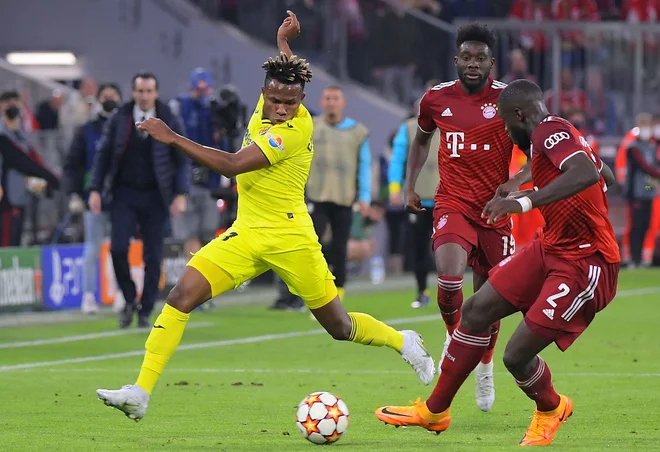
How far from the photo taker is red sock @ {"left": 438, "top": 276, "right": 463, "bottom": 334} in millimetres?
10070

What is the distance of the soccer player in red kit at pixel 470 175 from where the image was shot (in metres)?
10.1

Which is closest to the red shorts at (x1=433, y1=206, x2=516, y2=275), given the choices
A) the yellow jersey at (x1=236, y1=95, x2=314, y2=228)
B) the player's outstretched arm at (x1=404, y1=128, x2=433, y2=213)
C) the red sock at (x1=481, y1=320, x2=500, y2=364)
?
the player's outstretched arm at (x1=404, y1=128, x2=433, y2=213)

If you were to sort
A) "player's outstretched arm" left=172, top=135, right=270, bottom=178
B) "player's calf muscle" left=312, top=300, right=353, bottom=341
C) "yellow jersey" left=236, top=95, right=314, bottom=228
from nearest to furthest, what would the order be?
"player's outstretched arm" left=172, top=135, right=270, bottom=178, "yellow jersey" left=236, top=95, right=314, bottom=228, "player's calf muscle" left=312, top=300, right=353, bottom=341

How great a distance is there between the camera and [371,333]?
9.56m

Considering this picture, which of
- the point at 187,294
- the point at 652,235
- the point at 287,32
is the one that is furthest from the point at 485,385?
the point at 652,235

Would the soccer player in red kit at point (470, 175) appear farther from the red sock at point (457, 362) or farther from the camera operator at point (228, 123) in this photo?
the camera operator at point (228, 123)

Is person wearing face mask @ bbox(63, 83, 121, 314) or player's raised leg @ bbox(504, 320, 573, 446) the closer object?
player's raised leg @ bbox(504, 320, 573, 446)

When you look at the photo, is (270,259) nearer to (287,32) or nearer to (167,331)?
(167,331)

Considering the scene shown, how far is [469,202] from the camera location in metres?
10.2

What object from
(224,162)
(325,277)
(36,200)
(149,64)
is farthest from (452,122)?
(149,64)

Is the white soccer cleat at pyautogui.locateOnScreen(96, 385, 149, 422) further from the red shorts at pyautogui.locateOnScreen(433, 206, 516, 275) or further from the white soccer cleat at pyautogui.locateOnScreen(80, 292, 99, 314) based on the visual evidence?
the white soccer cleat at pyautogui.locateOnScreen(80, 292, 99, 314)

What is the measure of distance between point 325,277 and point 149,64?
15.4 m

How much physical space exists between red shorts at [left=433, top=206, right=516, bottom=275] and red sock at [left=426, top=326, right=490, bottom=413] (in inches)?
65.3

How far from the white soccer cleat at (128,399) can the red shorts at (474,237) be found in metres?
2.59
